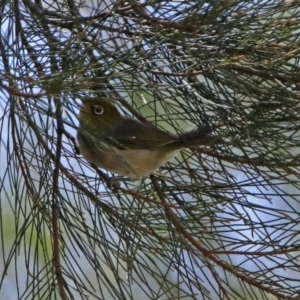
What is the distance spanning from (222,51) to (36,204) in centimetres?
54

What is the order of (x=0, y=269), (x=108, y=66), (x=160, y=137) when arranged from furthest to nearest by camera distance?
(x=0, y=269) < (x=160, y=137) < (x=108, y=66)

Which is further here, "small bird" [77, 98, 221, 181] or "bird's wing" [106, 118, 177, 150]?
"bird's wing" [106, 118, 177, 150]

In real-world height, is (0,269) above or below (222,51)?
above

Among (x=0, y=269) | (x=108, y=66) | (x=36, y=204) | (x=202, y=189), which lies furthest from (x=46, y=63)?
(x=0, y=269)

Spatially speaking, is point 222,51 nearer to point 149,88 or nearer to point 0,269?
point 149,88

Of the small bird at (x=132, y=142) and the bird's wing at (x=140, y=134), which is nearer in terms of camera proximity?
the small bird at (x=132, y=142)

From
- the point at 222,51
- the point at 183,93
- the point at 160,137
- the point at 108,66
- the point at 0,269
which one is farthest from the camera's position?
the point at 0,269

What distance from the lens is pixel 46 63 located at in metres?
1.31

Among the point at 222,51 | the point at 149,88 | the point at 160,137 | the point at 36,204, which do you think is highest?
the point at 160,137

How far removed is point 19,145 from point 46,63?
26 cm

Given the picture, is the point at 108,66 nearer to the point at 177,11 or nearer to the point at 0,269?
the point at 177,11

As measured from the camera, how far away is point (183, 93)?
1434 mm

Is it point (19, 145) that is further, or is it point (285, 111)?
point (19, 145)

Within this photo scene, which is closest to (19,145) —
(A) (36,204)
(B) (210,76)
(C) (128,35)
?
(A) (36,204)
